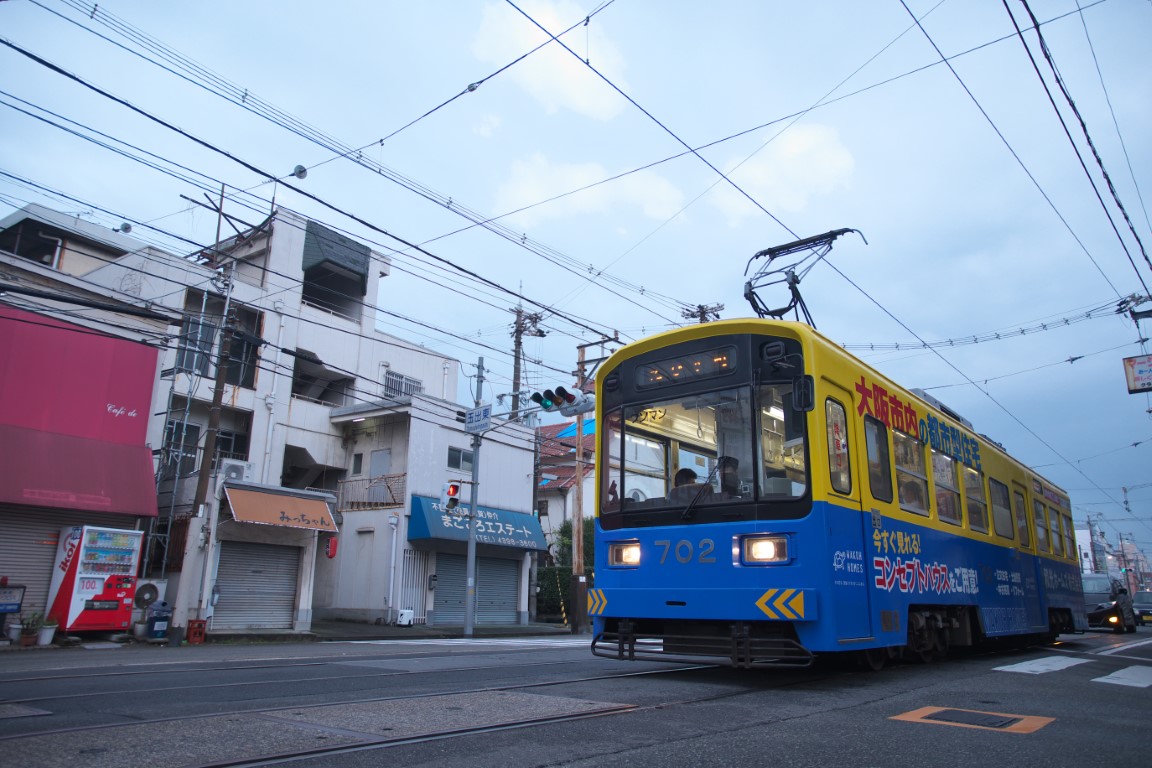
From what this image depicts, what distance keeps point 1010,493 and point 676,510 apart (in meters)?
7.81

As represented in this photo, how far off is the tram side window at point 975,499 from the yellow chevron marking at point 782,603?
4966mm

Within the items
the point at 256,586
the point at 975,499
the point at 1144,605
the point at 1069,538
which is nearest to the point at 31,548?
the point at 256,586

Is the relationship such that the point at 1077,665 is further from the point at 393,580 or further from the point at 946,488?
the point at 393,580

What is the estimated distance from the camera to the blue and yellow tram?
6508 millimetres

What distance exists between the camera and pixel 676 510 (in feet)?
23.6

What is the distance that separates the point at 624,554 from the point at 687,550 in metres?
0.79

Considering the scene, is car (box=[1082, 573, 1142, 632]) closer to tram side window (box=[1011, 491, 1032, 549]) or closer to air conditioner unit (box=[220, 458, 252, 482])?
tram side window (box=[1011, 491, 1032, 549])

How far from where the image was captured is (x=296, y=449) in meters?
25.0

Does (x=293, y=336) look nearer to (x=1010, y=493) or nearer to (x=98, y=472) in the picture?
(x=98, y=472)

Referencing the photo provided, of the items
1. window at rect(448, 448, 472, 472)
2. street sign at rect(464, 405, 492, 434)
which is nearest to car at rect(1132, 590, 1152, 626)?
window at rect(448, 448, 472, 472)

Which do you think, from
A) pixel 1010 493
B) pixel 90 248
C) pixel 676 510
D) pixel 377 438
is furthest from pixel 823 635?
pixel 90 248

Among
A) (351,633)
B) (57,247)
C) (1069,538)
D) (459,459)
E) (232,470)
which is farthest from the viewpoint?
(459,459)

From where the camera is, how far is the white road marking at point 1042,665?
349 inches

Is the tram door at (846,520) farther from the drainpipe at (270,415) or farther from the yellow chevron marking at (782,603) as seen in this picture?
the drainpipe at (270,415)
